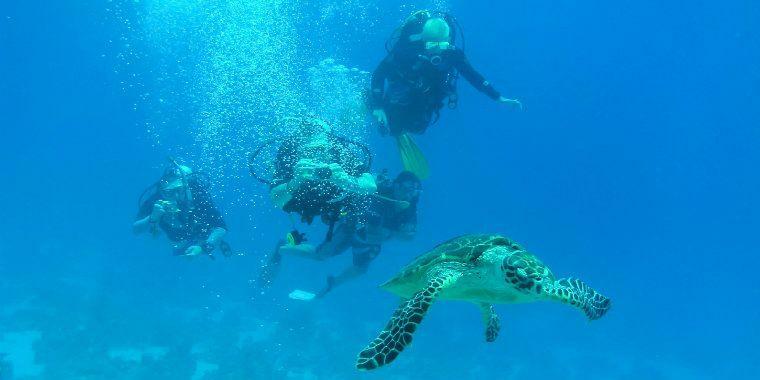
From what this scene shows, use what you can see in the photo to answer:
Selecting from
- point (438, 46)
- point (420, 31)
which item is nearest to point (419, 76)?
point (438, 46)

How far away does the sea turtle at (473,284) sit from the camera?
2.81m

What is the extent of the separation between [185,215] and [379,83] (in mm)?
5036

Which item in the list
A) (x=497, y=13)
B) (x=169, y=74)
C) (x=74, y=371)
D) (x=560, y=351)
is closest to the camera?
(x=74, y=371)

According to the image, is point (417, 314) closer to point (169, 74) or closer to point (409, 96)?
point (409, 96)

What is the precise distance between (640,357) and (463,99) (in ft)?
120

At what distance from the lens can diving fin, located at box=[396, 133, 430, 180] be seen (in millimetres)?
10094

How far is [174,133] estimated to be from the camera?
78250 mm

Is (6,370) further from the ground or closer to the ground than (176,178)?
closer to the ground

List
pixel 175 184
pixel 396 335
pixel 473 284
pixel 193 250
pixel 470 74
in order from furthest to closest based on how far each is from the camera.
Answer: pixel 470 74 → pixel 175 184 → pixel 193 250 → pixel 473 284 → pixel 396 335

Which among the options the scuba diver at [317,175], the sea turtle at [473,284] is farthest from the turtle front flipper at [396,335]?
the scuba diver at [317,175]

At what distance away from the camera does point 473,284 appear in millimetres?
3965

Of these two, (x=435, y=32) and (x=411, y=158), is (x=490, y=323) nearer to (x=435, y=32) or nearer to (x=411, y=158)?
(x=411, y=158)

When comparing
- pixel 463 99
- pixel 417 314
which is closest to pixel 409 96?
pixel 417 314

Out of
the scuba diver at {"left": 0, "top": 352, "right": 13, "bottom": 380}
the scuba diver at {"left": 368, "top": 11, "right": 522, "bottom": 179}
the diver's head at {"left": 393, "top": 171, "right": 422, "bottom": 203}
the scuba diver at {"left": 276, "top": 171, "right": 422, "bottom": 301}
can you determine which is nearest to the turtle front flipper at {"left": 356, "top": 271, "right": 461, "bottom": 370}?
the scuba diver at {"left": 276, "top": 171, "right": 422, "bottom": 301}
